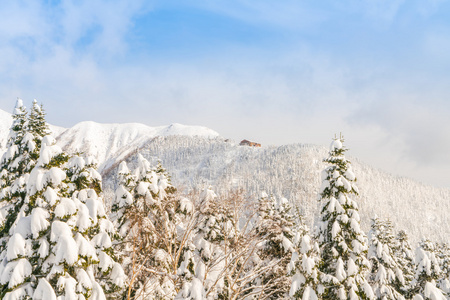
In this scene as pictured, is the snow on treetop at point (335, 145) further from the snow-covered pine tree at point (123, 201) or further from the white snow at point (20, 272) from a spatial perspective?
the white snow at point (20, 272)

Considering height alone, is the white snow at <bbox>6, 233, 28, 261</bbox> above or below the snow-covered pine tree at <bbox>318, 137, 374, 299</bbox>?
below

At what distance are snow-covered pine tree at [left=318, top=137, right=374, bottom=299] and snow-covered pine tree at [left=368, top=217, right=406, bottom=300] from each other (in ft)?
17.4

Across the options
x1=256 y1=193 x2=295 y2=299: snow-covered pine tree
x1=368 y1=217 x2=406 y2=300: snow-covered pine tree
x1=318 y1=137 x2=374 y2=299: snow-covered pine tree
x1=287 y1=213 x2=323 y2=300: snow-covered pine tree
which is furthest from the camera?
x1=368 y1=217 x2=406 y2=300: snow-covered pine tree

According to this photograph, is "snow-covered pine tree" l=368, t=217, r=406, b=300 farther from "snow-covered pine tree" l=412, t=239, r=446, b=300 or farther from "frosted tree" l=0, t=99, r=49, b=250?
"frosted tree" l=0, t=99, r=49, b=250

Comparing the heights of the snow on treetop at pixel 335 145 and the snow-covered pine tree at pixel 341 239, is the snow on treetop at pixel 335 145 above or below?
above

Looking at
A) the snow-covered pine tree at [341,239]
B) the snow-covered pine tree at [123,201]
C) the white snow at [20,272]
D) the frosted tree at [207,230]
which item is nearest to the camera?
the white snow at [20,272]

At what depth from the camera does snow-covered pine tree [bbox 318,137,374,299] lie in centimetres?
1722

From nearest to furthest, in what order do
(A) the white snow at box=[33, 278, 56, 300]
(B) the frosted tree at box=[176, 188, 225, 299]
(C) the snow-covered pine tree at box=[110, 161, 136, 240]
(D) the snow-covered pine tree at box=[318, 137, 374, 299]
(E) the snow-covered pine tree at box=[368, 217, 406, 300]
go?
(A) the white snow at box=[33, 278, 56, 300], (B) the frosted tree at box=[176, 188, 225, 299], (D) the snow-covered pine tree at box=[318, 137, 374, 299], (C) the snow-covered pine tree at box=[110, 161, 136, 240], (E) the snow-covered pine tree at box=[368, 217, 406, 300]

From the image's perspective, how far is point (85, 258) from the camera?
1124cm

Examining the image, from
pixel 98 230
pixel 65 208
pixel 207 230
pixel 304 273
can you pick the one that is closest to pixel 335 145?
pixel 304 273

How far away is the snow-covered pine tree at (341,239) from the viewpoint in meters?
17.2

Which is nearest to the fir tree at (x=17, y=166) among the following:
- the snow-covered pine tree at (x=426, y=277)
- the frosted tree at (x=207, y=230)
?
the frosted tree at (x=207, y=230)

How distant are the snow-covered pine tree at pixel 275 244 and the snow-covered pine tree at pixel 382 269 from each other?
6137mm

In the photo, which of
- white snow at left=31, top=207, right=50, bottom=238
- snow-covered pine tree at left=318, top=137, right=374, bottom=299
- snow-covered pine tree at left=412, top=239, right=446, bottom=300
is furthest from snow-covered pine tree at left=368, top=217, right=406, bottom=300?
white snow at left=31, top=207, right=50, bottom=238
